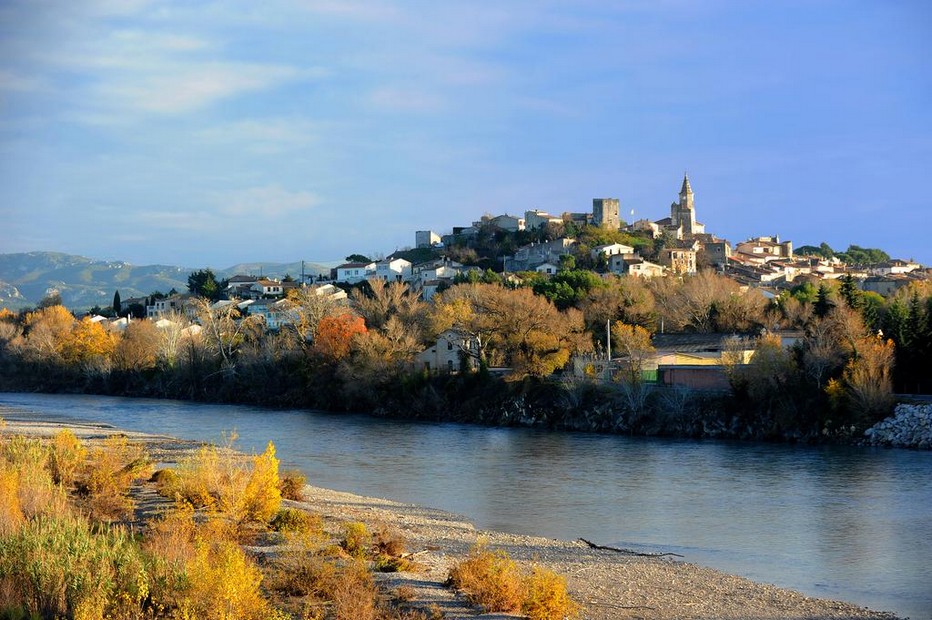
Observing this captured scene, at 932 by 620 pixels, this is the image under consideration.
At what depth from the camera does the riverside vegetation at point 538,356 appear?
3275cm

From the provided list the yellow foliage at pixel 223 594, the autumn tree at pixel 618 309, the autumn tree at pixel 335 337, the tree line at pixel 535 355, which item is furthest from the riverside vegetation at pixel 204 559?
the autumn tree at pixel 618 309

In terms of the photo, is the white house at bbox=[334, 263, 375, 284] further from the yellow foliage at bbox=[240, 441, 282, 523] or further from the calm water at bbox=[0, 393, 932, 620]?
the yellow foliage at bbox=[240, 441, 282, 523]

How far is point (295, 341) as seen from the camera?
50969 millimetres

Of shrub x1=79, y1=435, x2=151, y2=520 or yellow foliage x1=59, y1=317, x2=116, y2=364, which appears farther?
yellow foliage x1=59, y1=317, x2=116, y2=364

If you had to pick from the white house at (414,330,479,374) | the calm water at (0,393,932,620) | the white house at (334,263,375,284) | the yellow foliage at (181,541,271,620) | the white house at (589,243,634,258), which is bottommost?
the calm water at (0,393,932,620)

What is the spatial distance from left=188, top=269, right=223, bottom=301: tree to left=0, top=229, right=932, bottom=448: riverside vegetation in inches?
799

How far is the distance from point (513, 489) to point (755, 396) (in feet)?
45.0

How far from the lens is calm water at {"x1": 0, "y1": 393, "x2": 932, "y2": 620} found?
52.8 ft

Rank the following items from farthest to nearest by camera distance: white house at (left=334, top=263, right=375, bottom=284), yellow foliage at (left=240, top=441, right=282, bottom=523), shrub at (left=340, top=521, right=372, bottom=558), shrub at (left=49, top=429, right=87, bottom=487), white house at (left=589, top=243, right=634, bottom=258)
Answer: white house at (left=334, top=263, right=375, bottom=284)
white house at (left=589, top=243, right=634, bottom=258)
shrub at (left=49, top=429, right=87, bottom=487)
yellow foliage at (left=240, top=441, right=282, bottom=523)
shrub at (left=340, top=521, right=372, bottom=558)

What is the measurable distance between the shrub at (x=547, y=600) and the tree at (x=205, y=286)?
81.2m

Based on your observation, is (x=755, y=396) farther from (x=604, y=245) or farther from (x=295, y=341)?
(x=604, y=245)

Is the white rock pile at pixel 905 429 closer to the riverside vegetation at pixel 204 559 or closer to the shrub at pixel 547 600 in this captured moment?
the riverside vegetation at pixel 204 559

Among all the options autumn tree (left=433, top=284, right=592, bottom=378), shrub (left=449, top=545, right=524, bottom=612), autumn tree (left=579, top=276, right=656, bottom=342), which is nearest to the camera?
shrub (left=449, top=545, right=524, bottom=612)

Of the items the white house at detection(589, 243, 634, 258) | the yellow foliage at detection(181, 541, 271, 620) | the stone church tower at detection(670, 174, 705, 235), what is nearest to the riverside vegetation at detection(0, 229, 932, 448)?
the white house at detection(589, 243, 634, 258)
